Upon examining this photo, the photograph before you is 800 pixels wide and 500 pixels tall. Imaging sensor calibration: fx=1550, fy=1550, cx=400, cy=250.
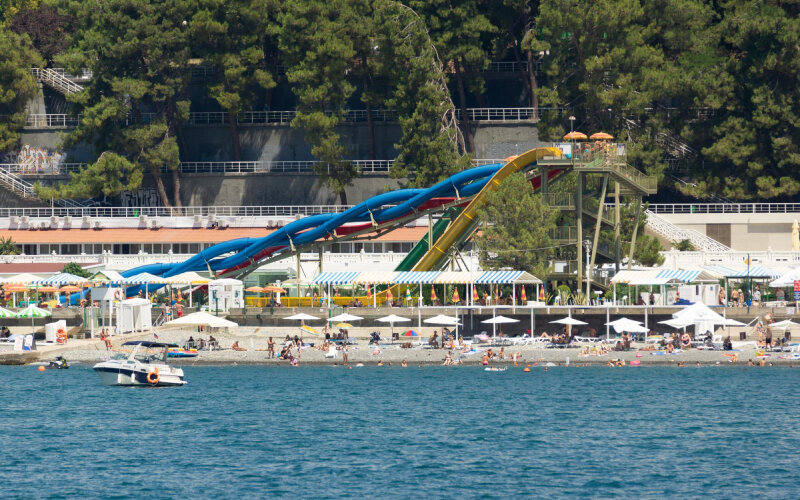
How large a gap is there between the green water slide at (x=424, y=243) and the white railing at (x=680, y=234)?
50.9 ft

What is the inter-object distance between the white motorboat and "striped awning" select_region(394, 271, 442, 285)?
15203 millimetres

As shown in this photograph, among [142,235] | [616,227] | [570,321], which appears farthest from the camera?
[142,235]

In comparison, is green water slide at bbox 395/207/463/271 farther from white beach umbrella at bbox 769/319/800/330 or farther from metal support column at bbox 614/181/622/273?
white beach umbrella at bbox 769/319/800/330

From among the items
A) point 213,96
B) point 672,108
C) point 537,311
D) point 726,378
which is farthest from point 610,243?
point 213,96

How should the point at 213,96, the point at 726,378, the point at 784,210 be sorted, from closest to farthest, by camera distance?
1. the point at 726,378
2. the point at 784,210
3. the point at 213,96

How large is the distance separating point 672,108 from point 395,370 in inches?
1694

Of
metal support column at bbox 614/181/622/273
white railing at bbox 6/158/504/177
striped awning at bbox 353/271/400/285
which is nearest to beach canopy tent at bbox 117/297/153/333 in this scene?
striped awning at bbox 353/271/400/285

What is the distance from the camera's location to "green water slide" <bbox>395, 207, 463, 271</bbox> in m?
92.6

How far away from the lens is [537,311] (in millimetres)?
83250

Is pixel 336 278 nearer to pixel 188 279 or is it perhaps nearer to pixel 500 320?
pixel 188 279

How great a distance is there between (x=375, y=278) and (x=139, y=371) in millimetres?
17359

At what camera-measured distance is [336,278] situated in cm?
8719

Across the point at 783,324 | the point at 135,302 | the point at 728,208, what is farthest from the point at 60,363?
the point at 728,208

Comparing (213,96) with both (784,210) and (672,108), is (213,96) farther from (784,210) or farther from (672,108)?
(784,210)
